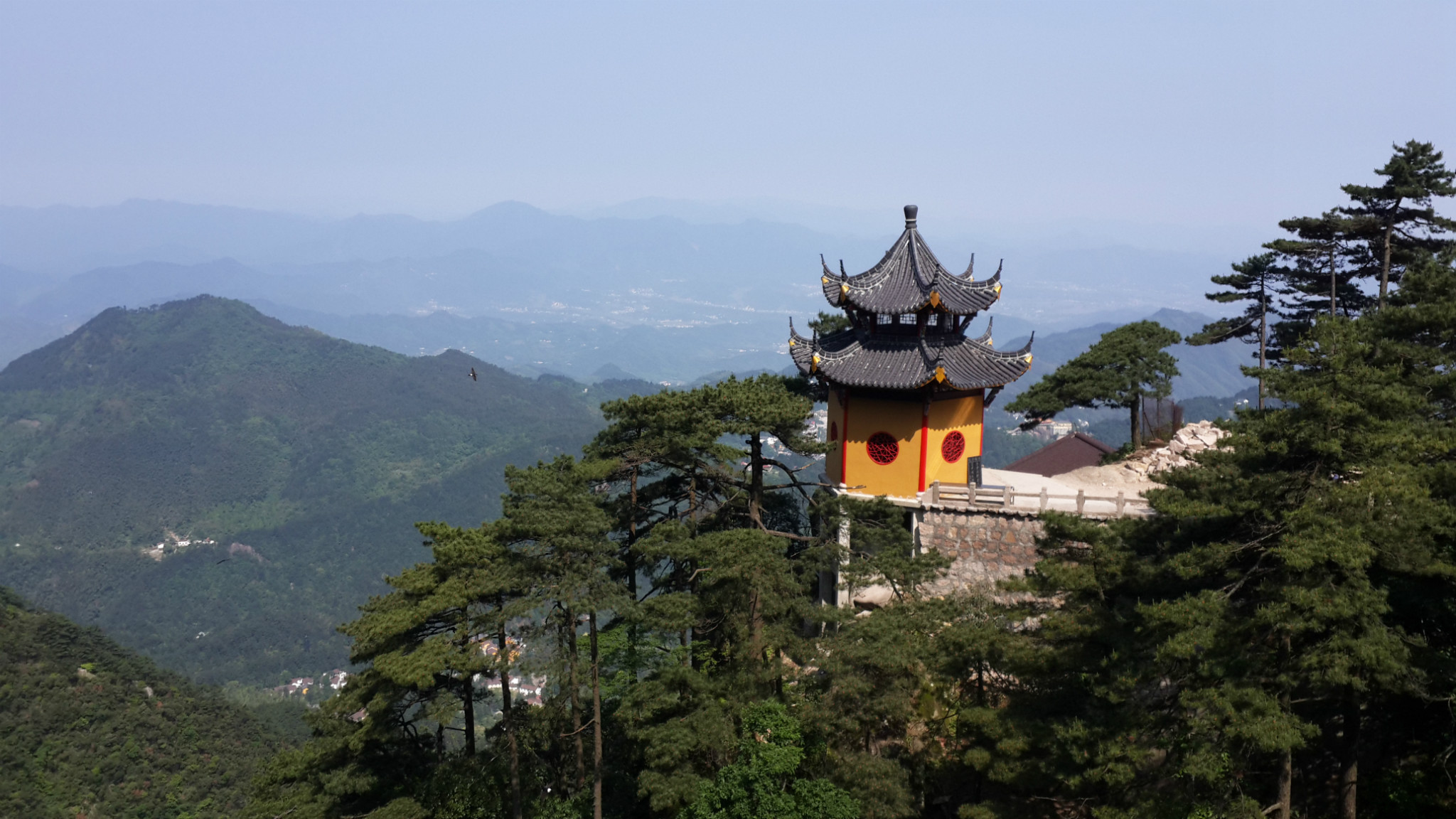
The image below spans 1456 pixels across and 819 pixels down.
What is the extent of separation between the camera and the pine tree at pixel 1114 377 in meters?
24.6

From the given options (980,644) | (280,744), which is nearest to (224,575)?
(280,744)

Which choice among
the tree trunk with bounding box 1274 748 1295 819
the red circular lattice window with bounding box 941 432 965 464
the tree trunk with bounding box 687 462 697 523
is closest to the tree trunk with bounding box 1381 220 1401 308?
the red circular lattice window with bounding box 941 432 965 464

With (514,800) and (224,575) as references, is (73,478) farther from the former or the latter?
(514,800)

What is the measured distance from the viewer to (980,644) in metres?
13.3

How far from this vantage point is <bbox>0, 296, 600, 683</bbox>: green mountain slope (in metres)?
101

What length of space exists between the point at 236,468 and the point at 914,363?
5578 inches

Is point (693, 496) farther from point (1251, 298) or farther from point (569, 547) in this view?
point (1251, 298)

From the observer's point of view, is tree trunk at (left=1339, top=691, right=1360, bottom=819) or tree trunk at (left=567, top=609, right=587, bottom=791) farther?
tree trunk at (left=567, top=609, right=587, bottom=791)

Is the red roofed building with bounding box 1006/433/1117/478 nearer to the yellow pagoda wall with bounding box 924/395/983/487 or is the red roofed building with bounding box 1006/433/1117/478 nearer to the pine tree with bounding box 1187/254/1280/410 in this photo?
the pine tree with bounding box 1187/254/1280/410

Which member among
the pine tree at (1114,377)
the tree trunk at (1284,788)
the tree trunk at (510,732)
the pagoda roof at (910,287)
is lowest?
the tree trunk at (510,732)

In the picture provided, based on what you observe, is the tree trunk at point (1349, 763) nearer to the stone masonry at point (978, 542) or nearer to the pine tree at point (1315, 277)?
the stone masonry at point (978, 542)

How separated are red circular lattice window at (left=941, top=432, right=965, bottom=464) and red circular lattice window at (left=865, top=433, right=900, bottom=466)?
→ 3.44 feet

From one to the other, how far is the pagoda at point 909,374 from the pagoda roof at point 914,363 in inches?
0.9

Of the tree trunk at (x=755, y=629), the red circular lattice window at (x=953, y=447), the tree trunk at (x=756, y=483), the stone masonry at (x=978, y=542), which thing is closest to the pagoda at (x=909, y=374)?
the red circular lattice window at (x=953, y=447)
